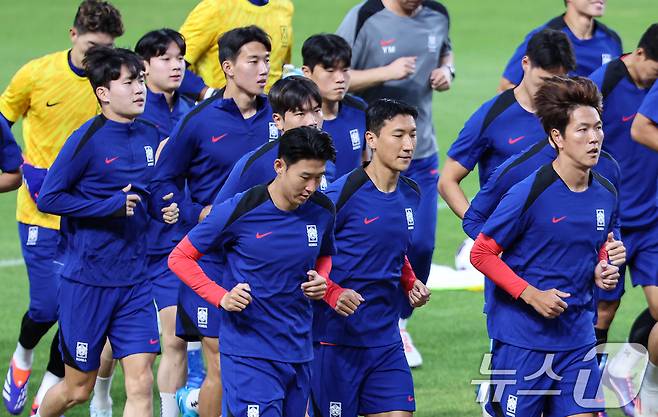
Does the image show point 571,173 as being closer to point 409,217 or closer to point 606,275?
point 606,275

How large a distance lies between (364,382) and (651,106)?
2.54 meters

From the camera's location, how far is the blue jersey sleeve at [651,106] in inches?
352

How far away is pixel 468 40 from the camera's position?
28.0m

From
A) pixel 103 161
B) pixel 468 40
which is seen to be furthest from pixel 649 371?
pixel 468 40

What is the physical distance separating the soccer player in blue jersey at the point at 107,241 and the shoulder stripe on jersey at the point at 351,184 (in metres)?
1.17

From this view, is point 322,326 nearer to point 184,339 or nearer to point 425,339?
point 184,339

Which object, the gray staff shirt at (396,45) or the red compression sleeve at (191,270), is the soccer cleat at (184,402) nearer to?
the red compression sleeve at (191,270)

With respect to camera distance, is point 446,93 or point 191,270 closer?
point 191,270

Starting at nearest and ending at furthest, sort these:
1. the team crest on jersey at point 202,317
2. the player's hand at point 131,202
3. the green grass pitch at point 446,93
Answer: the player's hand at point 131,202 < the team crest on jersey at point 202,317 < the green grass pitch at point 446,93

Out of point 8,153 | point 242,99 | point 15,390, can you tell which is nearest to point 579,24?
point 242,99

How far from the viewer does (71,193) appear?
27.7 ft

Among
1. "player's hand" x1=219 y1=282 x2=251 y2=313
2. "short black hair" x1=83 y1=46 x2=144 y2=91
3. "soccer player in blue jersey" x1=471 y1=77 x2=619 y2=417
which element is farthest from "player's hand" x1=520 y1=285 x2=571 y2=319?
"short black hair" x1=83 y1=46 x2=144 y2=91

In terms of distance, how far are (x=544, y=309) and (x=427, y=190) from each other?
3.50 m

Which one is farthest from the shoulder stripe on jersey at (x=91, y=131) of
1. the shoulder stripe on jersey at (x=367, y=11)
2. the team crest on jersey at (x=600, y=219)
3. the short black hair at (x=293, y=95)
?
the team crest on jersey at (x=600, y=219)
